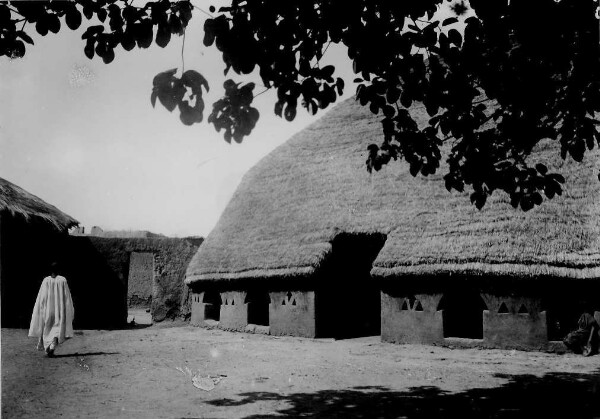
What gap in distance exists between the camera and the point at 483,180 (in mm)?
5582

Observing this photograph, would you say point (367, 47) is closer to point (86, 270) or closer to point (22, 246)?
point (22, 246)

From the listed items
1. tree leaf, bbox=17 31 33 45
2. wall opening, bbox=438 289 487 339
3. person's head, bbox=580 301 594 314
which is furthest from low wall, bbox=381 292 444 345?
tree leaf, bbox=17 31 33 45

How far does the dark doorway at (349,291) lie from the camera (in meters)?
13.3

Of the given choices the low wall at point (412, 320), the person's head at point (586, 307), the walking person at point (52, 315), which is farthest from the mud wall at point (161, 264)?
A: the person's head at point (586, 307)

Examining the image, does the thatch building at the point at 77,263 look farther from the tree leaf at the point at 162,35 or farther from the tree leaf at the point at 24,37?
the tree leaf at the point at 162,35

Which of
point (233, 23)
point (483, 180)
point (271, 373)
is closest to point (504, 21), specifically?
point (483, 180)

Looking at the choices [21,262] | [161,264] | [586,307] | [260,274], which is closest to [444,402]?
[586,307]

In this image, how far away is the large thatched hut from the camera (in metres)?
10.5

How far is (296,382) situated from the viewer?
23.9ft

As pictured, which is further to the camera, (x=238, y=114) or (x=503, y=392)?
(x=503, y=392)

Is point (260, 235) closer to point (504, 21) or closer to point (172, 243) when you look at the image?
point (172, 243)

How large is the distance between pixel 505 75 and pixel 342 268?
9.73 m

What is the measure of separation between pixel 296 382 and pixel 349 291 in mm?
6975

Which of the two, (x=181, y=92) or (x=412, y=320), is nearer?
(x=181, y=92)
